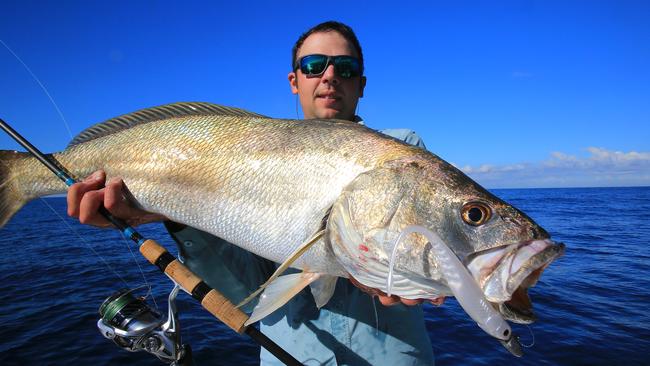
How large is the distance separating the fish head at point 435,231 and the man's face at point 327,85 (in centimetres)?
154

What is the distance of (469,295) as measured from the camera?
154cm

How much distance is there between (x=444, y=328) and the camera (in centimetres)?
786

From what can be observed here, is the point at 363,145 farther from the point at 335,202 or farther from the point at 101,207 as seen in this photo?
the point at 101,207

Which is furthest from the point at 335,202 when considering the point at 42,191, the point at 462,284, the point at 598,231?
the point at 598,231

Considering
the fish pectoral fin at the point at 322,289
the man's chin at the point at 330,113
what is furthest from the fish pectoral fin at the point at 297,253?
the man's chin at the point at 330,113

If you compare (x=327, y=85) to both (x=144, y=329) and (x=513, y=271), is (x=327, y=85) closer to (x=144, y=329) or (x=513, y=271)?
(x=513, y=271)

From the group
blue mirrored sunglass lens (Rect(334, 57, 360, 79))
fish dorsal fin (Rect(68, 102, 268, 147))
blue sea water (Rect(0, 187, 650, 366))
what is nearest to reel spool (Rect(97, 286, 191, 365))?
blue sea water (Rect(0, 187, 650, 366))

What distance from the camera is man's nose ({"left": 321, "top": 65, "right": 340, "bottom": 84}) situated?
328 cm

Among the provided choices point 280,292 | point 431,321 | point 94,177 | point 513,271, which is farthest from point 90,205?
point 431,321

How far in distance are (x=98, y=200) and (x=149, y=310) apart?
1.02 m

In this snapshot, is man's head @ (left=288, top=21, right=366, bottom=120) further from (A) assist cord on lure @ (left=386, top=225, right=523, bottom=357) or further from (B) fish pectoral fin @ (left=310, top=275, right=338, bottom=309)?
(A) assist cord on lure @ (left=386, top=225, right=523, bottom=357)

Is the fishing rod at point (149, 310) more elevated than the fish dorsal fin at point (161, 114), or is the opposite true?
the fish dorsal fin at point (161, 114)

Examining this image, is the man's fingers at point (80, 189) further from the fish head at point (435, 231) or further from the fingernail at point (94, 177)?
the fish head at point (435, 231)

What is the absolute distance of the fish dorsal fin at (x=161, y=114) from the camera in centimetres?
264
